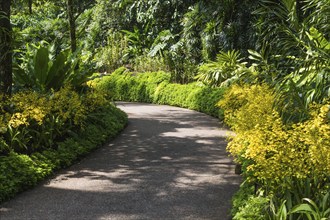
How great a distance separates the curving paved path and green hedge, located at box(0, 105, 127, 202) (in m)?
0.14

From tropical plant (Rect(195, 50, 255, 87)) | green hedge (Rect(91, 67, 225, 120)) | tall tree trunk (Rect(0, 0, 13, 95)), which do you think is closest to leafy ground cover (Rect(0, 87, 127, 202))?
tall tree trunk (Rect(0, 0, 13, 95))

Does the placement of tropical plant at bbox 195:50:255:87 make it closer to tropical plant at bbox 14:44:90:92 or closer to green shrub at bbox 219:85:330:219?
tropical plant at bbox 14:44:90:92

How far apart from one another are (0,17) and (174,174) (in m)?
3.92

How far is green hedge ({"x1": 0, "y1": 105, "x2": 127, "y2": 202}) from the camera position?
17.3 feet

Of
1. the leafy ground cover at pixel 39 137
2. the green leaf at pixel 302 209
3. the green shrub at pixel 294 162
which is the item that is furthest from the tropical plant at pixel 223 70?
the green leaf at pixel 302 209

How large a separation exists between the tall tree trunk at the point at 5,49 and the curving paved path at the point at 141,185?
6.64 ft

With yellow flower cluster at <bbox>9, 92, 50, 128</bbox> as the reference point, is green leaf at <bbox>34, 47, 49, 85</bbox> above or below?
above

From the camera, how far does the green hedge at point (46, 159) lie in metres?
5.27

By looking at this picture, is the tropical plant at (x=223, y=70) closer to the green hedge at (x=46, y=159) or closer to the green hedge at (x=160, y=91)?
the green hedge at (x=160, y=91)

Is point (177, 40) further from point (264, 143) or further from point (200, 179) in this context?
point (264, 143)

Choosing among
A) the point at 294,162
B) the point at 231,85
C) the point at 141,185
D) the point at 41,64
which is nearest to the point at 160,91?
the point at 231,85

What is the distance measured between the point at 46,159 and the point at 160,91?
36.1 feet

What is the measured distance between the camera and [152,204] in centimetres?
488

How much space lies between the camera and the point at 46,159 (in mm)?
6324
